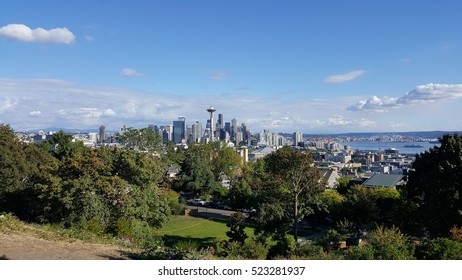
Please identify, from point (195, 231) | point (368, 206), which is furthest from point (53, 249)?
point (368, 206)

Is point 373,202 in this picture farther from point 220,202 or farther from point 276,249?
point 220,202

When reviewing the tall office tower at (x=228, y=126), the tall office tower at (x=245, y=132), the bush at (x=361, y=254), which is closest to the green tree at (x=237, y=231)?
the bush at (x=361, y=254)

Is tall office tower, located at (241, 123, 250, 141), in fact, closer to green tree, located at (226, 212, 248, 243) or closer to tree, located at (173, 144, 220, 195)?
tree, located at (173, 144, 220, 195)

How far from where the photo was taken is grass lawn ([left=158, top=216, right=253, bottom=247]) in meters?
17.0

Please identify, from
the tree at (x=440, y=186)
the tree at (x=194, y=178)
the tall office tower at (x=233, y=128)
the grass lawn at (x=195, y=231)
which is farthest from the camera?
the tall office tower at (x=233, y=128)

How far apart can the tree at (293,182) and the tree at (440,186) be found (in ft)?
12.9

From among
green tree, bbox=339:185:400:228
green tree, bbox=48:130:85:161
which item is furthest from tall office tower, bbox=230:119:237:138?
green tree, bbox=339:185:400:228

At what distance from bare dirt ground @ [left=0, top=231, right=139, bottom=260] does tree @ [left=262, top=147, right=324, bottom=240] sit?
9739 millimetres

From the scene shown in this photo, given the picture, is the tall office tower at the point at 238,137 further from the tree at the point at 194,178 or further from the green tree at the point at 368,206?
the green tree at the point at 368,206

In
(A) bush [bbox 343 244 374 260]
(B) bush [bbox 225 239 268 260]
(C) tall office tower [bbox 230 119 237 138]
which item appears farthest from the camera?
(C) tall office tower [bbox 230 119 237 138]

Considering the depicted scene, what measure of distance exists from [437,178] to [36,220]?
13596 mm

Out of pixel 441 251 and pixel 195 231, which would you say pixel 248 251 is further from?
pixel 195 231

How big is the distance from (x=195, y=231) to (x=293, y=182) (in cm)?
594

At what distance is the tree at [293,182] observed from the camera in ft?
53.8
